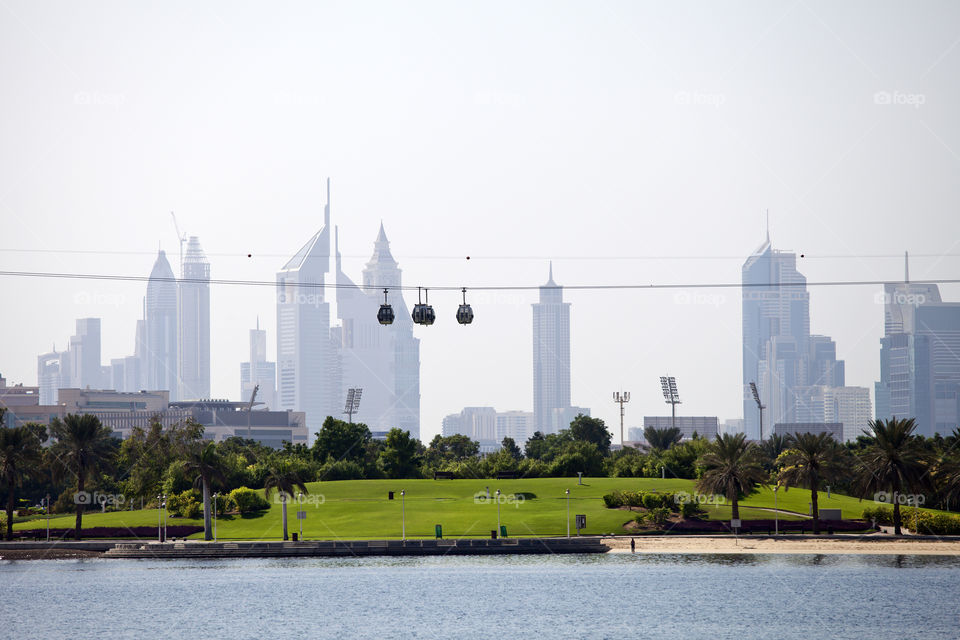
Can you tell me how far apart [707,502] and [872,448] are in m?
19.6

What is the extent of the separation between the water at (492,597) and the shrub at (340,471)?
4201 centimetres

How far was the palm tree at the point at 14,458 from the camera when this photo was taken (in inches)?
4488

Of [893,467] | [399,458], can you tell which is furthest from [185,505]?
[893,467]

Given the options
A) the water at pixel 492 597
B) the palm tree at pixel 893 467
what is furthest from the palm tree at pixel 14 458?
the palm tree at pixel 893 467

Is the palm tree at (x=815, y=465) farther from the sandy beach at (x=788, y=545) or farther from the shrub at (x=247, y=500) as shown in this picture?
the shrub at (x=247, y=500)

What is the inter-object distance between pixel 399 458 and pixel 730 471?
191 ft

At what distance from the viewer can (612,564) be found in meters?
96.8

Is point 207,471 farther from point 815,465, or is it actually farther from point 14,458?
point 815,465

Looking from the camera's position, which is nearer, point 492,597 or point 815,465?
point 492,597

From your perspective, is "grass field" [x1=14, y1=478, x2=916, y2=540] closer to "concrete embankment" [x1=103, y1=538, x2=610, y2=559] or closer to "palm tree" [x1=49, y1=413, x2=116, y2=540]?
"concrete embankment" [x1=103, y1=538, x2=610, y2=559]

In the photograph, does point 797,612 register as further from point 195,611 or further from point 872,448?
point 195,611

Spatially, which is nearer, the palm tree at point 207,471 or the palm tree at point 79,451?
the palm tree at point 207,471

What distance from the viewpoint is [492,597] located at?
3393 inches

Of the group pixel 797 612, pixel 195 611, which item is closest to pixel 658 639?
pixel 797 612
